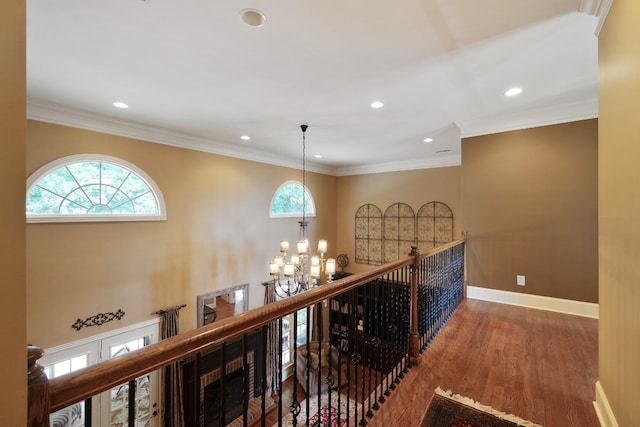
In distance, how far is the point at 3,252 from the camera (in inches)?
20.1

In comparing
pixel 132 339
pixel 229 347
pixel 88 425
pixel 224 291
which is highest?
pixel 88 425

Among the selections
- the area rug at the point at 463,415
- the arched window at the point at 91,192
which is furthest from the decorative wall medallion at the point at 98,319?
the area rug at the point at 463,415

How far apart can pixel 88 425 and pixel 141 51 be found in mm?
2551

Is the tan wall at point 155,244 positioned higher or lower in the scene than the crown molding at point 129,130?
lower

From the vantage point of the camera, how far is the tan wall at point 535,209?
10.8 feet

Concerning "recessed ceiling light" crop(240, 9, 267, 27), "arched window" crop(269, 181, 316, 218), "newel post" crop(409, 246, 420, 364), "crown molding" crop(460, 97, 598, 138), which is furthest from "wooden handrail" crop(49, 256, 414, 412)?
"arched window" crop(269, 181, 316, 218)

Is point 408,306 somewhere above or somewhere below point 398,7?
below

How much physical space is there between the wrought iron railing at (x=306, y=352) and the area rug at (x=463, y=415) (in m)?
0.33

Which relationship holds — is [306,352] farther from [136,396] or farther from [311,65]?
[136,396]

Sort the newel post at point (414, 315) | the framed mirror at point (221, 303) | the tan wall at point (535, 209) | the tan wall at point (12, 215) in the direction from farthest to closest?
1. the framed mirror at point (221, 303)
2. the tan wall at point (535, 209)
3. the newel post at point (414, 315)
4. the tan wall at point (12, 215)

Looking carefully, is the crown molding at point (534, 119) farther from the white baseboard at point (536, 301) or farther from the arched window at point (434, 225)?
the arched window at point (434, 225)

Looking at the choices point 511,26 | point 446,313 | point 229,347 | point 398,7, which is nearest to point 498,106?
point 511,26

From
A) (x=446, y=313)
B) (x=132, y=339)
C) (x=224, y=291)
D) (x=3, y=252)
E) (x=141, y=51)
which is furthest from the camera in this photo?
(x=224, y=291)

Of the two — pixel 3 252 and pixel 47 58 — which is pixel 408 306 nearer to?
pixel 3 252
